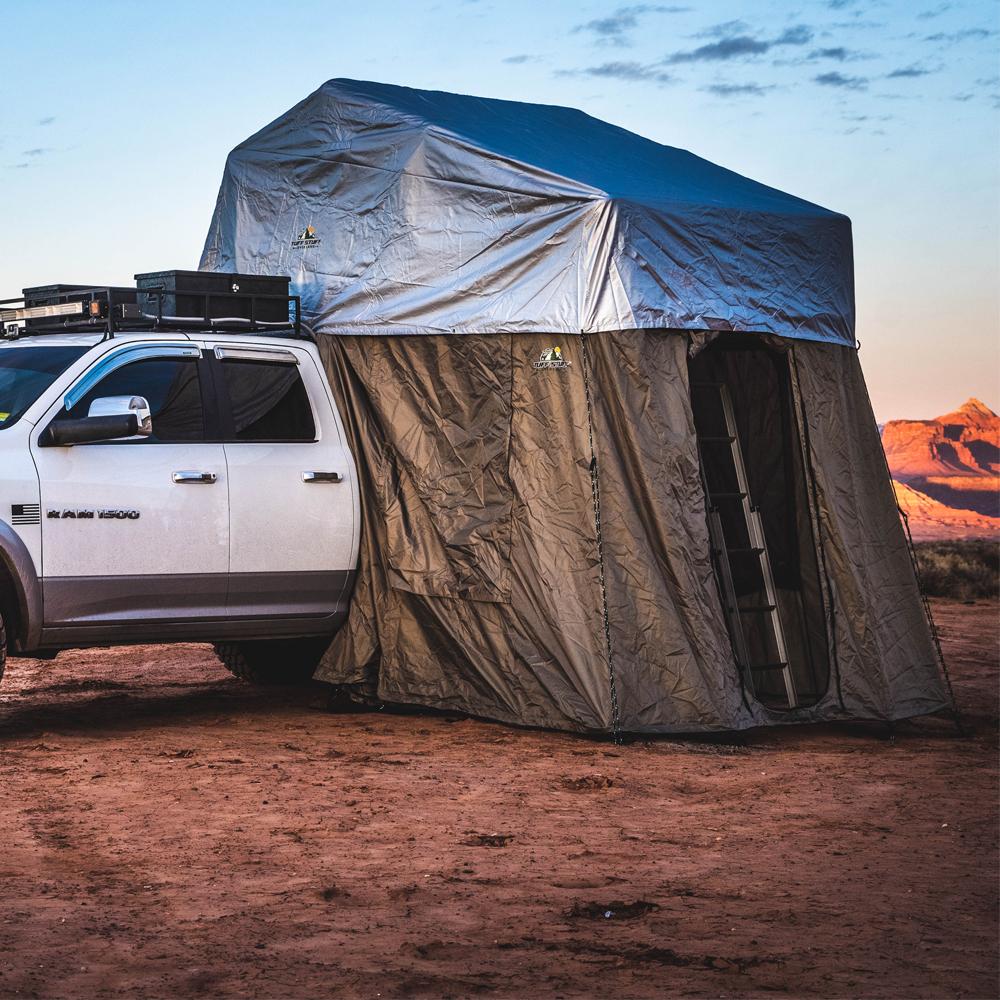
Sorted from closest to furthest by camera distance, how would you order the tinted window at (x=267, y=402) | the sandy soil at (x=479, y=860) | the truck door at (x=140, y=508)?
the sandy soil at (x=479, y=860), the truck door at (x=140, y=508), the tinted window at (x=267, y=402)

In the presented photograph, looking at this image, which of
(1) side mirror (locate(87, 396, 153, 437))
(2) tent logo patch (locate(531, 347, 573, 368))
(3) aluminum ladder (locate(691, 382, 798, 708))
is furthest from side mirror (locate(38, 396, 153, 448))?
(3) aluminum ladder (locate(691, 382, 798, 708))

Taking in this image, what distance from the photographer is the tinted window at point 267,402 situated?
27.8 ft

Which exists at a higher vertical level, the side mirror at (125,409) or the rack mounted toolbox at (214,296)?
the rack mounted toolbox at (214,296)

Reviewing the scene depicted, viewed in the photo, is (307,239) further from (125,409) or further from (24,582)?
(24,582)

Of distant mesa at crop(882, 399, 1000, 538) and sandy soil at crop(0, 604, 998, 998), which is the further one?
distant mesa at crop(882, 399, 1000, 538)

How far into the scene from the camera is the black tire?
9.95m

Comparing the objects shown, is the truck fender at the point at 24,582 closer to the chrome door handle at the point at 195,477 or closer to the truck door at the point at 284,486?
the chrome door handle at the point at 195,477

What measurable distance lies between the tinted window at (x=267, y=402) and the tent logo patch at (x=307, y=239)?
1.18m

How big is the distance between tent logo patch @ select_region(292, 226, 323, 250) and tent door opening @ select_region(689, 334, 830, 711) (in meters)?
2.52

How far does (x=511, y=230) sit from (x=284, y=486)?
193cm

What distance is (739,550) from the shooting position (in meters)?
8.94

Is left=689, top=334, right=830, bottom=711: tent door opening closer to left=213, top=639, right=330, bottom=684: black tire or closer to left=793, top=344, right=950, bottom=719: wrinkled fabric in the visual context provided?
left=793, top=344, right=950, bottom=719: wrinkled fabric


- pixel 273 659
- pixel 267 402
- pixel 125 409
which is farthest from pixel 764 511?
pixel 125 409

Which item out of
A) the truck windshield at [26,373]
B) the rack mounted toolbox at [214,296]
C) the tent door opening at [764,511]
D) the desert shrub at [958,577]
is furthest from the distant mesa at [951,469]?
the truck windshield at [26,373]
